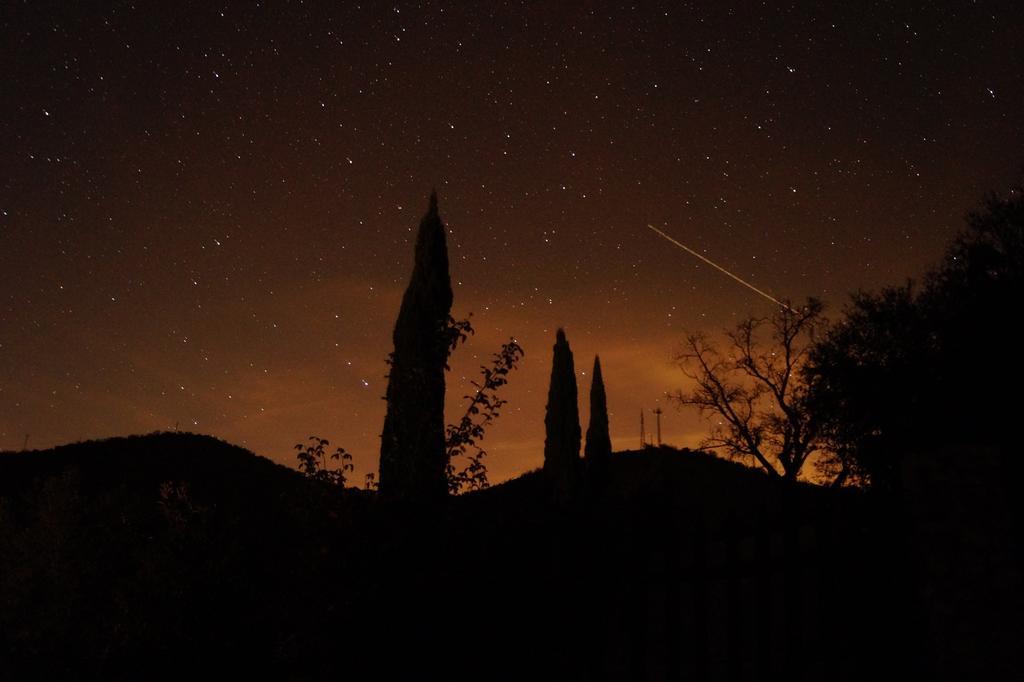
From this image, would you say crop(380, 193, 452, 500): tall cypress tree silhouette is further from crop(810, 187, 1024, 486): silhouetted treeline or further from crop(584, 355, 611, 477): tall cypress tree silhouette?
crop(584, 355, 611, 477): tall cypress tree silhouette

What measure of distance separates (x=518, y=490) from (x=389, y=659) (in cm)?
3772

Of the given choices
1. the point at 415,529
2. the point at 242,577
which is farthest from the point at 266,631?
the point at 415,529

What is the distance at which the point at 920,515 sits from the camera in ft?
18.4

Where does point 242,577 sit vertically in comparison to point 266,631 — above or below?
above

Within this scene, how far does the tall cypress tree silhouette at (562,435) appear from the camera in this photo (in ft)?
116

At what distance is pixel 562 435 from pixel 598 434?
394cm

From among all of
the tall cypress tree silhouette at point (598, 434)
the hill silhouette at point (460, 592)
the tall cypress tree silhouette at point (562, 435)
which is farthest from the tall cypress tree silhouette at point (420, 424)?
the tall cypress tree silhouette at point (598, 434)

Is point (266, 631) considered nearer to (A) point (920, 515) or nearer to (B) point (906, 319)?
(A) point (920, 515)

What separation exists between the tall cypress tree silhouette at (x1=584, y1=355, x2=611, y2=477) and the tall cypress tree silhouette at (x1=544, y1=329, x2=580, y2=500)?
8.75 feet

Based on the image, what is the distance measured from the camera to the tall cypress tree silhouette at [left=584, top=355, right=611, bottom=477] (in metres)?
38.3

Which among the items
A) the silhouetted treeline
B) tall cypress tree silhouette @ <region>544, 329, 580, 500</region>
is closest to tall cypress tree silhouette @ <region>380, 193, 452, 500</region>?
the silhouetted treeline

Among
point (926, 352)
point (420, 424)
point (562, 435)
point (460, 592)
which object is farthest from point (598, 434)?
point (460, 592)

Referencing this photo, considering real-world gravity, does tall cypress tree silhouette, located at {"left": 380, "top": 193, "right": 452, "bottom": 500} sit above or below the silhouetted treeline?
below

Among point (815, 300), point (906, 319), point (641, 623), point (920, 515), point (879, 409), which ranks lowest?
point (641, 623)
